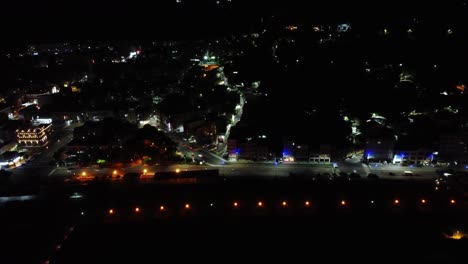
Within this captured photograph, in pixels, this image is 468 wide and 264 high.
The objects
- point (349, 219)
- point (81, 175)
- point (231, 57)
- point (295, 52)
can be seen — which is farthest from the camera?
point (231, 57)

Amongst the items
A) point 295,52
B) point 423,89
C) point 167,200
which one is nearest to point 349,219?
point 167,200

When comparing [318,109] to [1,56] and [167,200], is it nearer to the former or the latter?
[167,200]

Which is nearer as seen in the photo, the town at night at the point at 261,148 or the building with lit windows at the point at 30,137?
the town at night at the point at 261,148

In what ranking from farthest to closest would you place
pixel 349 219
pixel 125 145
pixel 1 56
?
1. pixel 1 56
2. pixel 125 145
3. pixel 349 219

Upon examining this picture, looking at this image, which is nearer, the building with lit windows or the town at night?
the town at night

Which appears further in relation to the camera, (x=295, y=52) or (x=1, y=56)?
(x=1, y=56)

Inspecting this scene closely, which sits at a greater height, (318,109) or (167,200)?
(318,109)

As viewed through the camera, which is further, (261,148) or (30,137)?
(30,137)

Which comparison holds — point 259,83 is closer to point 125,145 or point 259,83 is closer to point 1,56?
point 125,145

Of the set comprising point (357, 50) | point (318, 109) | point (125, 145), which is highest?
point (357, 50)

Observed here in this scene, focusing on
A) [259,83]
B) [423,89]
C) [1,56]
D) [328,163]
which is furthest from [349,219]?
[1,56]
